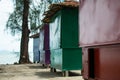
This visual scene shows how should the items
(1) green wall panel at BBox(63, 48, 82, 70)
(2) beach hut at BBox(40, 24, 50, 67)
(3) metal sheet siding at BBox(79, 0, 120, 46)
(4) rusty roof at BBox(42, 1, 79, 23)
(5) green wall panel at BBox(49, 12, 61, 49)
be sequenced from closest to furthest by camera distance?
(3) metal sheet siding at BBox(79, 0, 120, 46) < (4) rusty roof at BBox(42, 1, 79, 23) < (1) green wall panel at BBox(63, 48, 82, 70) < (5) green wall panel at BBox(49, 12, 61, 49) < (2) beach hut at BBox(40, 24, 50, 67)

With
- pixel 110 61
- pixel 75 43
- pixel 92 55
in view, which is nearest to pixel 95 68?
pixel 92 55

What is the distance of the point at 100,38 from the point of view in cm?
397

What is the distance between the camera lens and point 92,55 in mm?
4805

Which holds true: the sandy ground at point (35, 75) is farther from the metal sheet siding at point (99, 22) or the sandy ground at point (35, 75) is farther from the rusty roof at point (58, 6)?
the metal sheet siding at point (99, 22)

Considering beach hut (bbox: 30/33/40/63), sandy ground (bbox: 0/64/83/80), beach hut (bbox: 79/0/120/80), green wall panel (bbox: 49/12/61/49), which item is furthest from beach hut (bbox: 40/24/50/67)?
beach hut (bbox: 79/0/120/80)

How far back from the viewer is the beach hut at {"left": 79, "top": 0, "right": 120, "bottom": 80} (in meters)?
3.52

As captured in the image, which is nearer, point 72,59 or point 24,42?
point 72,59

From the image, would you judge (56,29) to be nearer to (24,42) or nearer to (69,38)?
(69,38)

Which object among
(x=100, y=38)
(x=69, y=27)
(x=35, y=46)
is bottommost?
(x=100, y=38)

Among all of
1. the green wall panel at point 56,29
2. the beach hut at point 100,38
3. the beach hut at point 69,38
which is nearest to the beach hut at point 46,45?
the green wall panel at point 56,29

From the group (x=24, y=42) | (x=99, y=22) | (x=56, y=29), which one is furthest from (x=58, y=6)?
(x=24, y=42)

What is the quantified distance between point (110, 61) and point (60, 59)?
7.58 meters

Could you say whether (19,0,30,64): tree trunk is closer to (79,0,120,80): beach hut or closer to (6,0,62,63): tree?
(6,0,62,63): tree

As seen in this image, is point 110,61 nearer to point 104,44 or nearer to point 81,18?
point 104,44
